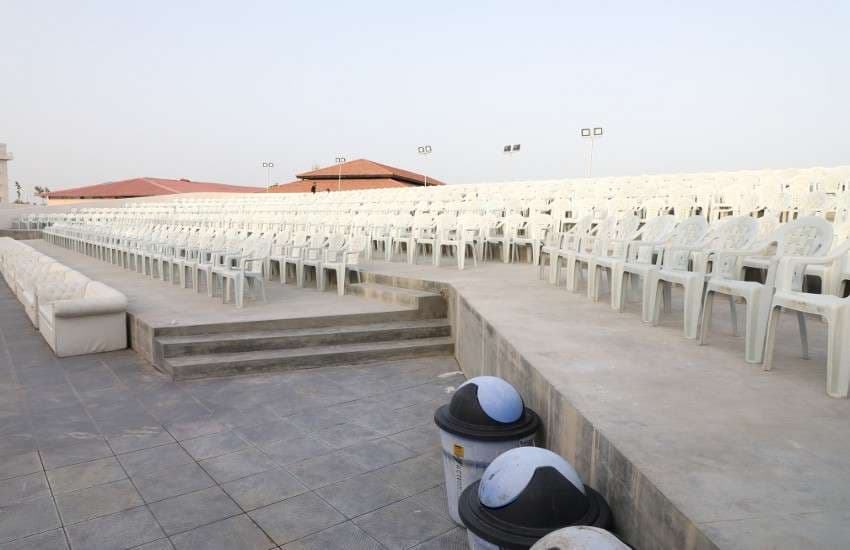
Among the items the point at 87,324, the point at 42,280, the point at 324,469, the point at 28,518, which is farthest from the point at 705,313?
the point at 42,280

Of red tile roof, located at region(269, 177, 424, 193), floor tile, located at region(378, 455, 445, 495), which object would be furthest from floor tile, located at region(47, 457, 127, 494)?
red tile roof, located at region(269, 177, 424, 193)

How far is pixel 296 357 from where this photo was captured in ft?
18.2

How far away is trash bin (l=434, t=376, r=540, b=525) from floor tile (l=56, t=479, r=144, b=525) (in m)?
1.62

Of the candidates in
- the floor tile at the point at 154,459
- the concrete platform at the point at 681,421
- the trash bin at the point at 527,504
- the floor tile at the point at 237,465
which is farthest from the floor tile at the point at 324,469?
the trash bin at the point at 527,504

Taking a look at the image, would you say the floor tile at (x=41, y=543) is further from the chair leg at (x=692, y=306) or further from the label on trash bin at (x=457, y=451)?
the chair leg at (x=692, y=306)

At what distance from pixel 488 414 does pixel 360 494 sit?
935mm

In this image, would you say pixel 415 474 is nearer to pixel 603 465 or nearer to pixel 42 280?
pixel 603 465

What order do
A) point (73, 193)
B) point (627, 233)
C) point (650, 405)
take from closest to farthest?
point (650, 405), point (627, 233), point (73, 193)

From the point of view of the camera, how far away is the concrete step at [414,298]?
6.70m

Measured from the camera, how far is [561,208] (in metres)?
10.3

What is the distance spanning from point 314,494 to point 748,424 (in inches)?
81.7

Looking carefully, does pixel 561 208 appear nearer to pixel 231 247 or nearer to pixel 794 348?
pixel 231 247

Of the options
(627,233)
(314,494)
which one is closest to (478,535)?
(314,494)

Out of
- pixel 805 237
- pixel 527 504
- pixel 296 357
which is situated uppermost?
pixel 805 237
